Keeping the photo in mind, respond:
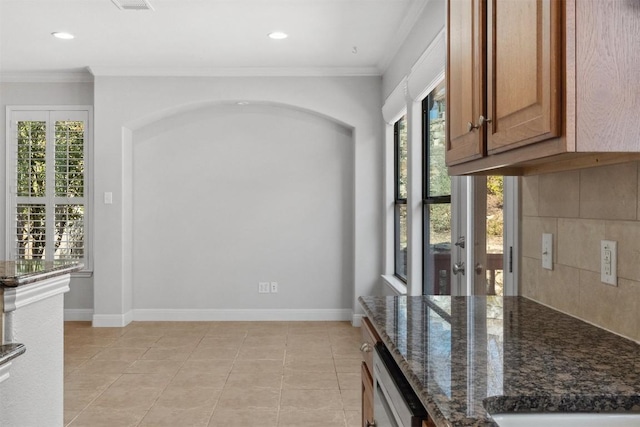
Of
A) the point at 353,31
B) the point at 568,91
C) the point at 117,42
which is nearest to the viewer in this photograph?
the point at 568,91

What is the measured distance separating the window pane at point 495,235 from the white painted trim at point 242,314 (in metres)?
3.28

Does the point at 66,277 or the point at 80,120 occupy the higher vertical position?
the point at 80,120

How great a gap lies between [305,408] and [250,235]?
9.17 ft

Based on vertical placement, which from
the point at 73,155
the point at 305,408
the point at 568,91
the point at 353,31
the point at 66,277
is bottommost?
the point at 305,408

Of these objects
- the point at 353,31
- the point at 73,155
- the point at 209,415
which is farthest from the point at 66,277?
the point at 73,155

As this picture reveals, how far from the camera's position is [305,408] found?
3.28m

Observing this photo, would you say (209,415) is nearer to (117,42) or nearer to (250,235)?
(250,235)

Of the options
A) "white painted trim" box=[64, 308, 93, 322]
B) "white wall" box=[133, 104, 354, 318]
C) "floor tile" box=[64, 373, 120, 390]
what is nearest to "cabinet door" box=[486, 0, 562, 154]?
"floor tile" box=[64, 373, 120, 390]

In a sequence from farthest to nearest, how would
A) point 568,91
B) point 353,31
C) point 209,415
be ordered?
point 353,31 → point 209,415 → point 568,91

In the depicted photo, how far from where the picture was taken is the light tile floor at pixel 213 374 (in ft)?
10.3

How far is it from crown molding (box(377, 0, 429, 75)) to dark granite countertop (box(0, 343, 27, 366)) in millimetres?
3075

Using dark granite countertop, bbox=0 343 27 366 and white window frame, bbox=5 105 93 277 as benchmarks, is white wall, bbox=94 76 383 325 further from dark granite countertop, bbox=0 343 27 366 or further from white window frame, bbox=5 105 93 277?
dark granite countertop, bbox=0 343 27 366

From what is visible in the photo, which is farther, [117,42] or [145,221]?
[145,221]

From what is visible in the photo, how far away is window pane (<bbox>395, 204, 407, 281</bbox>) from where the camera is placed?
4.93 meters
